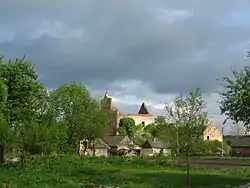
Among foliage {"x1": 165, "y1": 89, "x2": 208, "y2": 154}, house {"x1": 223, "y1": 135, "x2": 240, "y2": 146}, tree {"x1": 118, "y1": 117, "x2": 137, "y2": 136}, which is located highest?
tree {"x1": 118, "y1": 117, "x2": 137, "y2": 136}

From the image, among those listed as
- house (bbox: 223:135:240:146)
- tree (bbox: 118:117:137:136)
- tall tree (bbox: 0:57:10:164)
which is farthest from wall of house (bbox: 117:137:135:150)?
tall tree (bbox: 0:57:10:164)

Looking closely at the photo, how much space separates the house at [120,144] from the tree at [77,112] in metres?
21.1

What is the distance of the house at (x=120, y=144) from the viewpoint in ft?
447

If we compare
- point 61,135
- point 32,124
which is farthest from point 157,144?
point 32,124

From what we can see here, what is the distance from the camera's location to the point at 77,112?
106m

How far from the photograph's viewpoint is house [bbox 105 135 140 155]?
136200 millimetres

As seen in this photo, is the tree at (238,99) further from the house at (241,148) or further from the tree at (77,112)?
the house at (241,148)

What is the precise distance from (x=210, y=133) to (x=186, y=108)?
131m

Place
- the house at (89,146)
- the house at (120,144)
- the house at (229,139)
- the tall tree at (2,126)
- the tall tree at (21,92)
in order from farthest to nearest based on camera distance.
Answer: the house at (229,139)
the house at (120,144)
the house at (89,146)
the tall tree at (21,92)
the tall tree at (2,126)

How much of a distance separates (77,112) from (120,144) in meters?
36.0

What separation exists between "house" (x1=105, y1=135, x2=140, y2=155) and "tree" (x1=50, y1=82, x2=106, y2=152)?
829 inches

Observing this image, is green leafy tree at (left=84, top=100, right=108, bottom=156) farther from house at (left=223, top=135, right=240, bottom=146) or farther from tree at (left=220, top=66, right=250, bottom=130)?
tree at (left=220, top=66, right=250, bottom=130)

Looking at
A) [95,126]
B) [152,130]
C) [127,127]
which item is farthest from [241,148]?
[95,126]

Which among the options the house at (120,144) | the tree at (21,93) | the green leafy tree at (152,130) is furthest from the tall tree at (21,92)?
the green leafy tree at (152,130)
